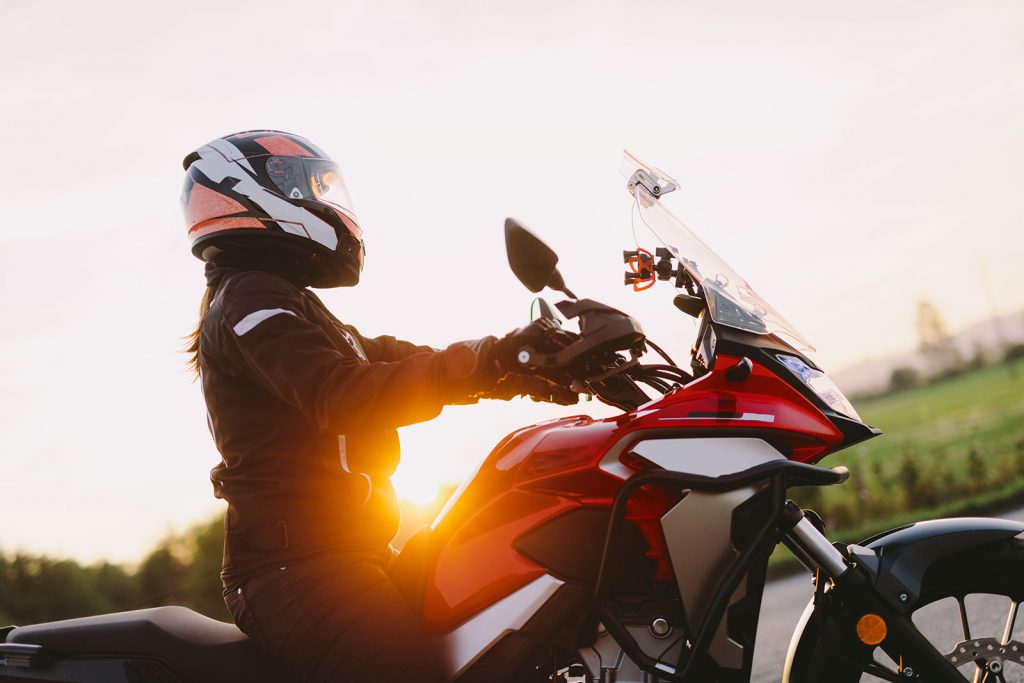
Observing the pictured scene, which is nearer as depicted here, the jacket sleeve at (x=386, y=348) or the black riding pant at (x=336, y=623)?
the black riding pant at (x=336, y=623)

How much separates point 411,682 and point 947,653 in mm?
1499

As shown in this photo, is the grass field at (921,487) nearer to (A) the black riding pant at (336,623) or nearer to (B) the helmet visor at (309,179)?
(B) the helmet visor at (309,179)

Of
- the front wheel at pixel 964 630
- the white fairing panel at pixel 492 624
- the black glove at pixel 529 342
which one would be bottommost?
the front wheel at pixel 964 630

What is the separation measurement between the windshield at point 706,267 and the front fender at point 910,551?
1.84ft

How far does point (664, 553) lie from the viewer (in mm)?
2201

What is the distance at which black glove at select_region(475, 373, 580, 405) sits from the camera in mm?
2719

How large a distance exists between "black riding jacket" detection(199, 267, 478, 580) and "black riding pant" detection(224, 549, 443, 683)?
7 centimetres

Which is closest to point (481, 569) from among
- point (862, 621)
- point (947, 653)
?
point (862, 621)

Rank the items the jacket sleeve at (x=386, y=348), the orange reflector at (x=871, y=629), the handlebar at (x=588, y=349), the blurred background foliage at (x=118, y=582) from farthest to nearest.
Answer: the blurred background foliage at (x=118, y=582), the jacket sleeve at (x=386, y=348), the orange reflector at (x=871, y=629), the handlebar at (x=588, y=349)

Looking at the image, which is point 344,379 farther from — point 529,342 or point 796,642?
point 796,642

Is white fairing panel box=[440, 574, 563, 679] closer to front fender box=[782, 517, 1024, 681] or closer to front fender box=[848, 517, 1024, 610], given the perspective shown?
front fender box=[782, 517, 1024, 681]

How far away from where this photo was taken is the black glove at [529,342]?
2.14 meters

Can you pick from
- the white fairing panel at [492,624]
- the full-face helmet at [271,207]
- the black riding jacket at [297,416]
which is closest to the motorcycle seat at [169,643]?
the black riding jacket at [297,416]

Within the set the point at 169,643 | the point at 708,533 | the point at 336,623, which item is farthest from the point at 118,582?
the point at 708,533
